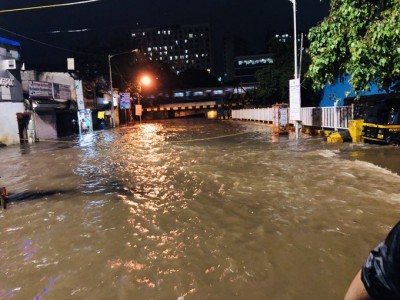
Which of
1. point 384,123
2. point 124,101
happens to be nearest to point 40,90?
point 124,101

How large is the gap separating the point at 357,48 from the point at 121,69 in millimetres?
49636

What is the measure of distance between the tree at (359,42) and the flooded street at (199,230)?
112 inches

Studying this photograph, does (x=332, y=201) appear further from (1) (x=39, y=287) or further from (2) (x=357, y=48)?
(1) (x=39, y=287)

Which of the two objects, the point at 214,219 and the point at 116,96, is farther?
the point at 116,96

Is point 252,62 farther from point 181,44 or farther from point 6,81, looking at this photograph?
point 6,81

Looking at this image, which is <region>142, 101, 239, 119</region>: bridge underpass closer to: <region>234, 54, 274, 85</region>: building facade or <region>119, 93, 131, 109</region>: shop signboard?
<region>119, 93, 131, 109</region>: shop signboard

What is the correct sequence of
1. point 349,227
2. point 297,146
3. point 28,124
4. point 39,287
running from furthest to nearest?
1. point 28,124
2. point 297,146
3. point 349,227
4. point 39,287

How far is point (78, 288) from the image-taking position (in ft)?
13.7

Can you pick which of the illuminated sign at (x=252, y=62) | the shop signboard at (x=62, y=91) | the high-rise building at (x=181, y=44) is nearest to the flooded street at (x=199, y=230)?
the shop signboard at (x=62, y=91)

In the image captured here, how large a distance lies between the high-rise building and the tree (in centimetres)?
15752

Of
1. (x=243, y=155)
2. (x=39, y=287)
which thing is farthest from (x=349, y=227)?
(x=243, y=155)

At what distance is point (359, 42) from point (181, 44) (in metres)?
164

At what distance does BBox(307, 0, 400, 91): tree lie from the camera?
8.40 metres

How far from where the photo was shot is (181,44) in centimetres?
16562
